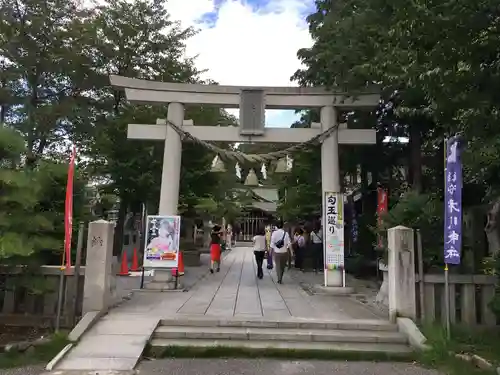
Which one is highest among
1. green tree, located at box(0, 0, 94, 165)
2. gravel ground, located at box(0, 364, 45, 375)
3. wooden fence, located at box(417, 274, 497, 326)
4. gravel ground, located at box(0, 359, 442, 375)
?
green tree, located at box(0, 0, 94, 165)

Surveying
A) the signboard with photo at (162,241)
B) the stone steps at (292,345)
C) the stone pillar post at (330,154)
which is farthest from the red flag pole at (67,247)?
the stone pillar post at (330,154)

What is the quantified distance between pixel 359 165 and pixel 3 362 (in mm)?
12237

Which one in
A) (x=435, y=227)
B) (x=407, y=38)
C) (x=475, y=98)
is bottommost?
(x=435, y=227)

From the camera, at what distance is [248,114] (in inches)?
473

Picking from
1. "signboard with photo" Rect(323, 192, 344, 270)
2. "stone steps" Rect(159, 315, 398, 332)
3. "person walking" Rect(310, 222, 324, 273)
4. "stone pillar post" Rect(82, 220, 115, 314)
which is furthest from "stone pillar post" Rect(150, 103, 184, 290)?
"person walking" Rect(310, 222, 324, 273)

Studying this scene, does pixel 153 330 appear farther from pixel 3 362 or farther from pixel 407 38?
pixel 407 38

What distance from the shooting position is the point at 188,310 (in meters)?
8.45

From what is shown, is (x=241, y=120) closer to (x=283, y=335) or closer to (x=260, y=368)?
(x=283, y=335)

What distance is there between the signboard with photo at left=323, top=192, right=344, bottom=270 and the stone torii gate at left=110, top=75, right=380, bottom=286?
45cm

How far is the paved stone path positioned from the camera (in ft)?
20.1

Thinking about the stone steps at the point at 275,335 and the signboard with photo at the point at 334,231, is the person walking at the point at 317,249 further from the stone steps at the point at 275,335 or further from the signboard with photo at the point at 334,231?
the stone steps at the point at 275,335

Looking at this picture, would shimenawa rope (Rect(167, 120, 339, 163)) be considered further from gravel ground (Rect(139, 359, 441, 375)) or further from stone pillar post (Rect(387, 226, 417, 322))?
gravel ground (Rect(139, 359, 441, 375))

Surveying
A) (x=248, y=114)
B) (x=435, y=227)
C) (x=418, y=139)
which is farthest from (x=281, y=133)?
(x=435, y=227)

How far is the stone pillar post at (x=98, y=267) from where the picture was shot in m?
7.72
